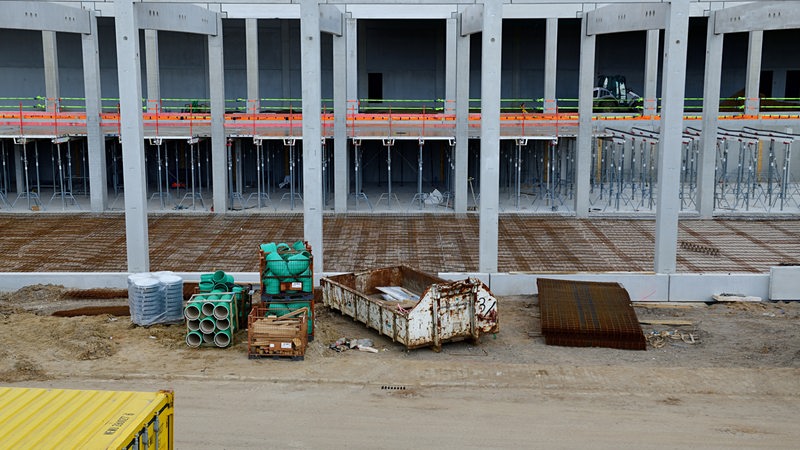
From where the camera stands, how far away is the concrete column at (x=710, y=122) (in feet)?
80.8

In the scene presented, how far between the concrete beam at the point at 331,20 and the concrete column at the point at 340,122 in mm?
821

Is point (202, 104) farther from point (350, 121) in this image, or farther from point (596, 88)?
point (596, 88)

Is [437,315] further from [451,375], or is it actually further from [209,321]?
[209,321]

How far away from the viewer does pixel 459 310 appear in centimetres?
1423

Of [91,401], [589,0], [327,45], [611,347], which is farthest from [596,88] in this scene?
[91,401]

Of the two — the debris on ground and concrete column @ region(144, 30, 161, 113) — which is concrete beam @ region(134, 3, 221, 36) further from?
the debris on ground

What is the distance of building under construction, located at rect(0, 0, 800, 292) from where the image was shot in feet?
58.0

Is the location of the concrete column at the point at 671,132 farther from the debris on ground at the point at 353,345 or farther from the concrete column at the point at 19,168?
the concrete column at the point at 19,168

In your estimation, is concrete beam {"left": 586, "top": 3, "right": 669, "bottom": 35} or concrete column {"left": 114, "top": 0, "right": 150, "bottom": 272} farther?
concrete beam {"left": 586, "top": 3, "right": 669, "bottom": 35}

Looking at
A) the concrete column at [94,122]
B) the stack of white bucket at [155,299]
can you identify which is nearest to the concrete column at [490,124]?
the stack of white bucket at [155,299]

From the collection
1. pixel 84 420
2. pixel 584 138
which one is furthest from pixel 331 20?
pixel 84 420

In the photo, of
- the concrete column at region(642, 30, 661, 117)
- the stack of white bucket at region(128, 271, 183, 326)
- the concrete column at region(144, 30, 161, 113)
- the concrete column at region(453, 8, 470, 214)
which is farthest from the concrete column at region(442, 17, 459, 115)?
the stack of white bucket at region(128, 271, 183, 326)

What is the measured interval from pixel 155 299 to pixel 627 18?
44.7ft

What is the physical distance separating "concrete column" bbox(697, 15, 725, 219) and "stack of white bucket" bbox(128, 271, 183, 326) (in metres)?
16.1
